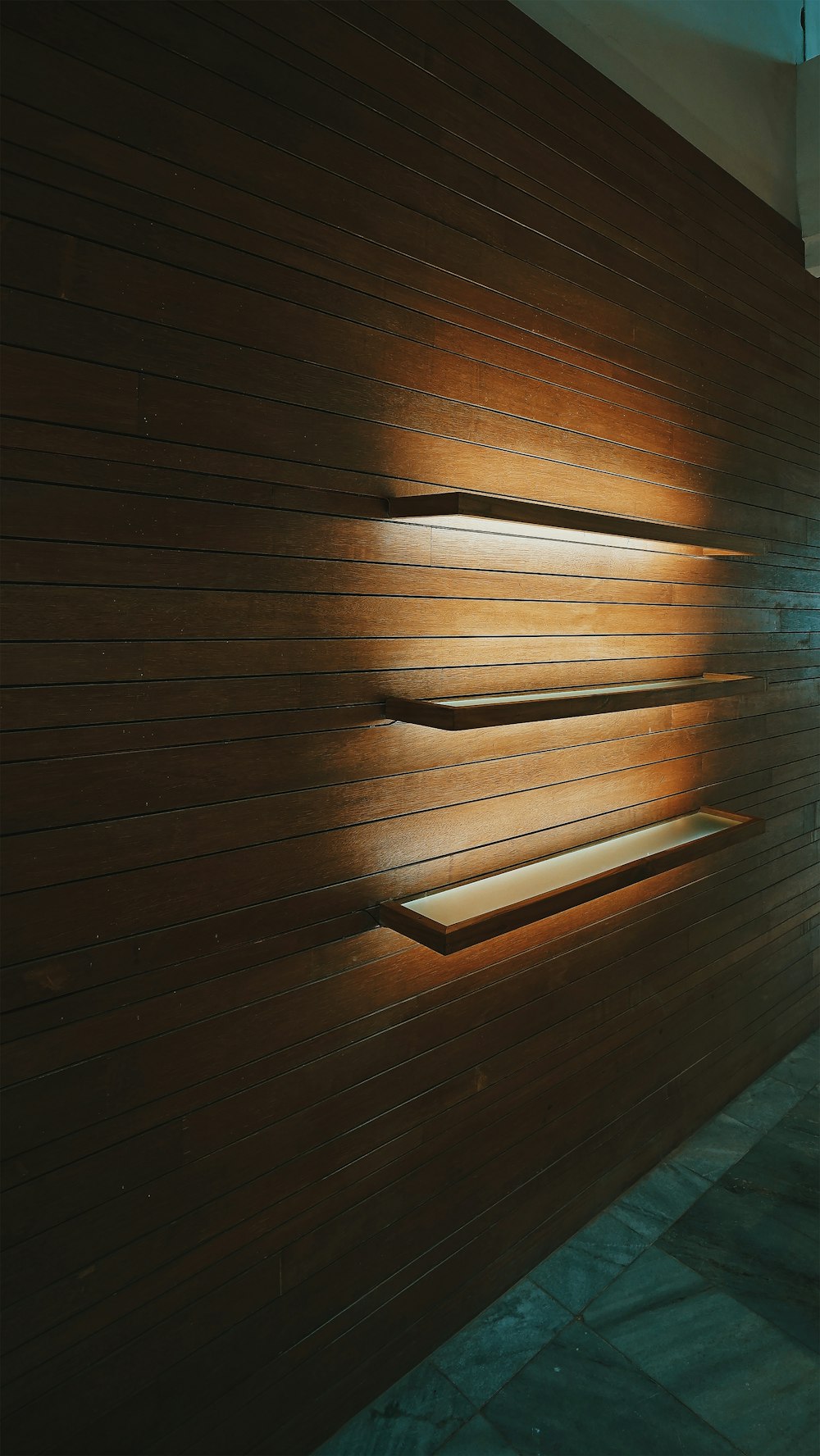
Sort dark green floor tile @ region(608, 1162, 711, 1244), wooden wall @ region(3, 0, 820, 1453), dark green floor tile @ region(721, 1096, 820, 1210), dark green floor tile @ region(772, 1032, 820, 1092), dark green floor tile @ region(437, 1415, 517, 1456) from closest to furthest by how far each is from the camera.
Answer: wooden wall @ region(3, 0, 820, 1453)
dark green floor tile @ region(437, 1415, 517, 1456)
dark green floor tile @ region(608, 1162, 711, 1244)
dark green floor tile @ region(721, 1096, 820, 1210)
dark green floor tile @ region(772, 1032, 820, 1092)

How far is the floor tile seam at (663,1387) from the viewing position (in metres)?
1.75

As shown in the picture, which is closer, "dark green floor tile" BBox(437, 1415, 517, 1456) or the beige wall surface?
"dark green floor tile" BBox(437, 1415, 517, 1456)

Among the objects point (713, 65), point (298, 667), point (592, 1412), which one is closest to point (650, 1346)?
point (592, 1412)

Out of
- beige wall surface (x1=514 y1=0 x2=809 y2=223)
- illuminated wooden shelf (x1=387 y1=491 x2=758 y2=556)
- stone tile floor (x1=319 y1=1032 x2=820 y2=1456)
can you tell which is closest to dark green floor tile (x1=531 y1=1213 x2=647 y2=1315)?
stone tile floor (x1=319 y1=1032 x2=820 y2=1456)

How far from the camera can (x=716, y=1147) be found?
2.71m

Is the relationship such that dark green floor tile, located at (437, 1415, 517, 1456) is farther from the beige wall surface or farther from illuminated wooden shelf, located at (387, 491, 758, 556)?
the beige wall surface

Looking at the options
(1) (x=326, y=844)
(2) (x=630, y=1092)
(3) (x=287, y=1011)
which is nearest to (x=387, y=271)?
(1) (x=326, y=844)

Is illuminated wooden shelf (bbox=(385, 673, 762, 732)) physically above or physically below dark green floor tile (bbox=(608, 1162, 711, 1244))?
above

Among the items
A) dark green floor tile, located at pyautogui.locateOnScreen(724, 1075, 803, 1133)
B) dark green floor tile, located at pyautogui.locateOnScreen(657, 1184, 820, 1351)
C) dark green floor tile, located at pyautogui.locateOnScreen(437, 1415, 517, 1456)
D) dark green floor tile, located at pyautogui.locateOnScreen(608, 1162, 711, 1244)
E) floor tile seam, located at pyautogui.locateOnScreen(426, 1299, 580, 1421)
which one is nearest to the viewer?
dark green floor tile, located at pyautogui.locateOnScreen(437, 1415, 517, 1456)

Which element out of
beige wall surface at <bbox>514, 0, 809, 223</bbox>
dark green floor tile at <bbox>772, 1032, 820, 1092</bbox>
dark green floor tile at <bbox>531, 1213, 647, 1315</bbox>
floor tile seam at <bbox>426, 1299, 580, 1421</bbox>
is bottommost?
dark green floor tile at <bbox>772, 1032, 820, 1092</bbox>

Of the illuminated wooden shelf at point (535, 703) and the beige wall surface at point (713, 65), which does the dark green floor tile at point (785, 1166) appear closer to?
the illuminated wooden shelf at point (535, 703)

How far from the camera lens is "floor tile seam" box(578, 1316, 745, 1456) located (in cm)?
175

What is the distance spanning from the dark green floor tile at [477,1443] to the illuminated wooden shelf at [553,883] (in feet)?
3.73

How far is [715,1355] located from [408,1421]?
0.80m
